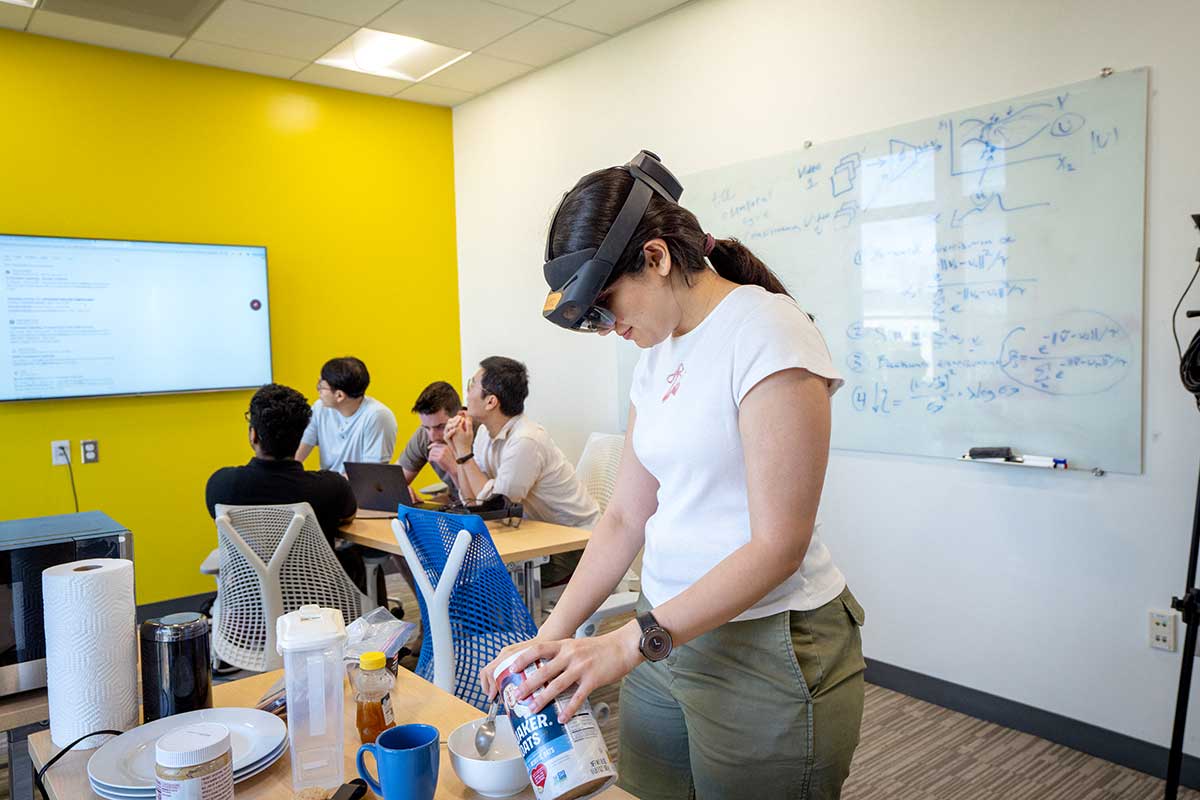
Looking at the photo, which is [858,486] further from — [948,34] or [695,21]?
[695,21]

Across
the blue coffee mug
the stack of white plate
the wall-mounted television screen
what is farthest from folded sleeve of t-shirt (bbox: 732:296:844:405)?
the wall-mounted television screen

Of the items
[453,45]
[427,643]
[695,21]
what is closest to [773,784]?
[427,643]

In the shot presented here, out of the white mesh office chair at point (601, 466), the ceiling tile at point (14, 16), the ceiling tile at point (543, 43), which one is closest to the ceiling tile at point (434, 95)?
the ceiling tile at point (543, 43)

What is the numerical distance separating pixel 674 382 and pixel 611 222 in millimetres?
264

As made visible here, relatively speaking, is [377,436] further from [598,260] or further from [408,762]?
[408,762]

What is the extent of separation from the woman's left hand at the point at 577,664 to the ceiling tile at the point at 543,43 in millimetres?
3772

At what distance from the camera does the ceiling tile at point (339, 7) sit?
156 inches

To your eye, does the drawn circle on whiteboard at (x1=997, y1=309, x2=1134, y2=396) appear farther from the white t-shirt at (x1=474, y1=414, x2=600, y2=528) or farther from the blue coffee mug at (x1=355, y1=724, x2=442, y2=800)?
the blue coffee mug at (x1=355, y1=724, x2=442, y2=800)

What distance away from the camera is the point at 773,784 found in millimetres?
Answer: 1223

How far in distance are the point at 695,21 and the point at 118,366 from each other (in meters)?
3.29

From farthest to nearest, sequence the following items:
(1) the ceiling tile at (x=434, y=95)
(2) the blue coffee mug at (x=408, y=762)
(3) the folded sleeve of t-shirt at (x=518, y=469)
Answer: (1) the ceiling tile at (x=434, y=95), (3) the folded sleeve of t-shirt at (x=518, y=469), (2) the blue coffee mug at (x=408, y=762)

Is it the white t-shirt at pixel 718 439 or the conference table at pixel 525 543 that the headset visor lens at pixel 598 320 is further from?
the conference table at pixel 525 543

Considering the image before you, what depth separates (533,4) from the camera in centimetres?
402

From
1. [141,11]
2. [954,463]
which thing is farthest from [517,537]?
[141,11]
